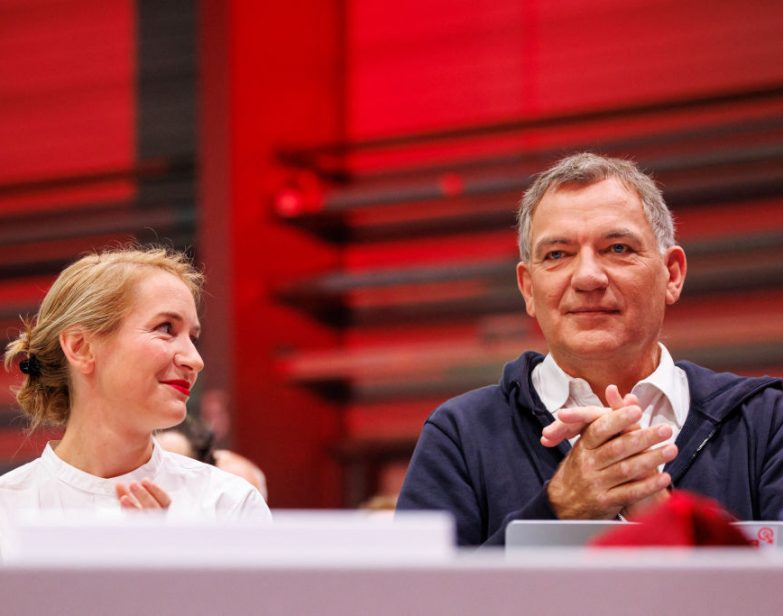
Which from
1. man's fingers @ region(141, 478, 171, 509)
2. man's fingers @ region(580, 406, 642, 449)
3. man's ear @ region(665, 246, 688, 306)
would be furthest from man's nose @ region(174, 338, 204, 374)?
man's ear @ region(665, 246, 688, 306)

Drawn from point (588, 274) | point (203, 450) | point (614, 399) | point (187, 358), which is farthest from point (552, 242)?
point (203, 450)

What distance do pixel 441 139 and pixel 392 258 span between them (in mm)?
505

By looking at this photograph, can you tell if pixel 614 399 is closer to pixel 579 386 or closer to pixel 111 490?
pixel 579 386

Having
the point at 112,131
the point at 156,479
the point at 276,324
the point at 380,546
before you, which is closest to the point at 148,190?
the point at 112,131

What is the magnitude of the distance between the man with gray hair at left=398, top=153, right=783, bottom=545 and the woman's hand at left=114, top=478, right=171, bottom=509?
1.31ft

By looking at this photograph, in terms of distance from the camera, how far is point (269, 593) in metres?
0.81

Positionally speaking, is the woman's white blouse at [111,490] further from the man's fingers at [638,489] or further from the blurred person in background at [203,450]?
the blurred person in background at [203,450]

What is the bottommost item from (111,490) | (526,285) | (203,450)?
(203,450)

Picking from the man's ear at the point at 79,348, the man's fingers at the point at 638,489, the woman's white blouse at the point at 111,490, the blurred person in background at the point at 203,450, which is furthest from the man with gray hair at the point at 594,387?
the blurred person in background at the point at 203,450

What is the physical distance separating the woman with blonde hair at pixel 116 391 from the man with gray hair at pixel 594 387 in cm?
34

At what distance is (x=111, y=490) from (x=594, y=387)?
82cm

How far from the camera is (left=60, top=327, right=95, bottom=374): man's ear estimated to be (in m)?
2.09

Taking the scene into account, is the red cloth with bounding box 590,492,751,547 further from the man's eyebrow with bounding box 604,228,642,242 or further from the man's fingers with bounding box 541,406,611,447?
the man's eyebrow with bounding box 604,228,642,242

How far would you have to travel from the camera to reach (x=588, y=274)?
1911 mm
